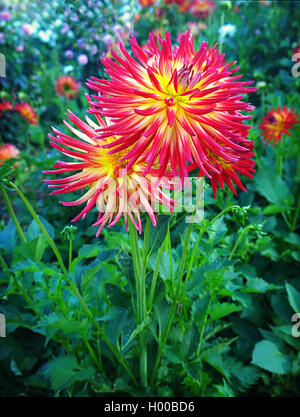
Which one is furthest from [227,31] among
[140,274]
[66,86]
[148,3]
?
[140,274]

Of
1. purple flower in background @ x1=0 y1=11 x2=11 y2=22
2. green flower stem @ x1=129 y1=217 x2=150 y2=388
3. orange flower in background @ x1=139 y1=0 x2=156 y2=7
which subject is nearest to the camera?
green flower stem @ x1=129 y1=217 x2=150 y2=388

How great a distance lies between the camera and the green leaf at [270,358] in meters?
0.85

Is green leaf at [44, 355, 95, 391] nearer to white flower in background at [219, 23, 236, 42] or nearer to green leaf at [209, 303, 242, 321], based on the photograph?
green leaf at [209, 303, 242, 321]

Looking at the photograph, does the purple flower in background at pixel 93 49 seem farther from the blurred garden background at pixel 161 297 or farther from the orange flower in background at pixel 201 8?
the orange flower in background at pixel 201 8

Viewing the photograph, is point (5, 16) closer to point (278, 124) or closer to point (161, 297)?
point (278, 124)

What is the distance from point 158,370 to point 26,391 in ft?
1.54

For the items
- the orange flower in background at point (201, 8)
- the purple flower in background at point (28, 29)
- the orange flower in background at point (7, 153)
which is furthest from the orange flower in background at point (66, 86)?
the orange flower in background at point (201, 8)

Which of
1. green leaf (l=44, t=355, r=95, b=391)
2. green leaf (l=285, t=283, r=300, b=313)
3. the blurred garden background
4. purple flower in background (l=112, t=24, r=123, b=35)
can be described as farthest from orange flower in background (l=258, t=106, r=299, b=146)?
purple flower in background (l=112, t=24, r=123, b=35)

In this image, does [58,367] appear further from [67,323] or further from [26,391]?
[26,391]

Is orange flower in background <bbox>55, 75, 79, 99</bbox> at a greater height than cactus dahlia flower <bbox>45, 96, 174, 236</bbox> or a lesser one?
greater

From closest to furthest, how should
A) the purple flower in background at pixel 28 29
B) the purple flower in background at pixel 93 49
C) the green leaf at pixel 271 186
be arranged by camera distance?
1. the green leaf at pixel 271 186
2. the purple flower in background at pixel 93 49
3. the purple flower in background at pixel 28 29

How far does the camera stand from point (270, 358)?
0.87 metres

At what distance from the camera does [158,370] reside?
77 cm

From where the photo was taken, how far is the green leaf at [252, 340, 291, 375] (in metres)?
0.85
